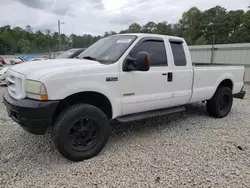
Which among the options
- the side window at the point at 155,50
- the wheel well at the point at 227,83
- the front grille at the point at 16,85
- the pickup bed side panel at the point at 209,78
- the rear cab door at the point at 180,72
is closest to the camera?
the front grille at the point at 16,85

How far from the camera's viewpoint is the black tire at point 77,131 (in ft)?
8.57

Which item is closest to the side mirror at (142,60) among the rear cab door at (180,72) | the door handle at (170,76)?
the door handle at (170,76)

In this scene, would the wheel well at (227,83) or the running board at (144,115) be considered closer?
the running board at (144,115)

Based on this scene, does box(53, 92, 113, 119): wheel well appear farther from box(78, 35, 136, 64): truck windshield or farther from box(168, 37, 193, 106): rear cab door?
box(168, 37, 193, 106): rear cab door

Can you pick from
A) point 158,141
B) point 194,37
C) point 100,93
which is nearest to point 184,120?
point 158,141

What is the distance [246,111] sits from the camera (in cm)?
552

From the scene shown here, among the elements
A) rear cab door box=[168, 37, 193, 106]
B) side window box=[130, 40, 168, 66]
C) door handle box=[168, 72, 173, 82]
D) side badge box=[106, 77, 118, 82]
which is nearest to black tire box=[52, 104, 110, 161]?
side badge box=[106, 77, 118, 82]

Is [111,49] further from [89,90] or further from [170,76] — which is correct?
[170,76]

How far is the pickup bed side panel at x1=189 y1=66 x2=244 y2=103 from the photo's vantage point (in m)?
4.18

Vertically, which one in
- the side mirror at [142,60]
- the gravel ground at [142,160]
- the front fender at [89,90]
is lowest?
the gravel ground at [142,160]

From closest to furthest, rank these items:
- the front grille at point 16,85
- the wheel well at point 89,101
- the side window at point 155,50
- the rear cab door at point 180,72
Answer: the front grille at point 16,85
the wheel well at point 89,101
the side window at point 155,50
the rear cab door at point 180,72

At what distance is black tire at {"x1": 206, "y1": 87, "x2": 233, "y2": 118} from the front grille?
4111 mm

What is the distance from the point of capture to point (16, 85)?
2.75 metres

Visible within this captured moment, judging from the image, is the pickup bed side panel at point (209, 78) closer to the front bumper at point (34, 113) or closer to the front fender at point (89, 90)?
the front fender at point (89, 90)
